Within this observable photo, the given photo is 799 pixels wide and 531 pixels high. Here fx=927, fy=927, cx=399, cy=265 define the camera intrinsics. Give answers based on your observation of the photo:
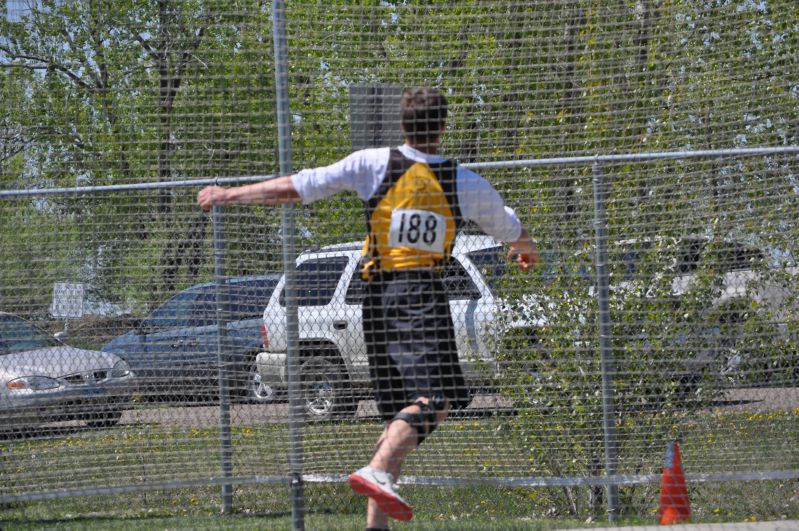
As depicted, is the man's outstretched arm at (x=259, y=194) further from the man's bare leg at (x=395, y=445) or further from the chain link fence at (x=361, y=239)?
the chain link fence at (x=361, y=239)

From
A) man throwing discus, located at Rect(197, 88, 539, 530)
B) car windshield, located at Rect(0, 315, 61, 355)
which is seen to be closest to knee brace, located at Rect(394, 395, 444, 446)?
man throwing discus, located at Rect(197, 88, 539, 530)

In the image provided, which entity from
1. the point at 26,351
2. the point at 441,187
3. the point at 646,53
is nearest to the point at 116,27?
the point at 26,351

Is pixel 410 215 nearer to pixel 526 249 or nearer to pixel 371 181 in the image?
pixel 371 181

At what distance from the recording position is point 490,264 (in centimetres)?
589

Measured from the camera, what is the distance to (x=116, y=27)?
5773mm

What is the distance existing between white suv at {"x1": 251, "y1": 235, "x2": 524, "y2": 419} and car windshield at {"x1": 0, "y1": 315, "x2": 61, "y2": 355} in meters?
1.31

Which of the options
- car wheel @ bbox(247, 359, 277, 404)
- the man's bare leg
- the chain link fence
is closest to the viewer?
the man's bare leg

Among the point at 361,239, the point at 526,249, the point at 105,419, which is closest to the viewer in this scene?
the point at 526,249

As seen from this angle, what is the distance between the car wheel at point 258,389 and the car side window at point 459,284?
1264mm

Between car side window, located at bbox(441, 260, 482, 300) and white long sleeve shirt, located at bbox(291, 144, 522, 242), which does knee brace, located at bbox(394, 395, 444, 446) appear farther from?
car side window, located at bbox(441, 260, 482, 300)

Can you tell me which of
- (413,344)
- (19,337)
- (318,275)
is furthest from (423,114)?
(19,337)

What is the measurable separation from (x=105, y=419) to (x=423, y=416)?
2.61m

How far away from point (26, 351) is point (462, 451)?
2.75 meters

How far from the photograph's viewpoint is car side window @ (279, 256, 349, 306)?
5660 mm
